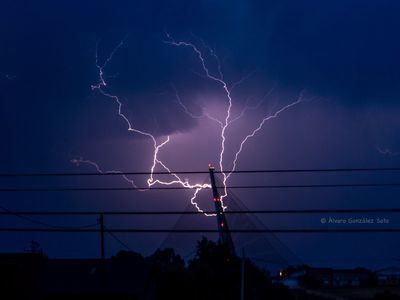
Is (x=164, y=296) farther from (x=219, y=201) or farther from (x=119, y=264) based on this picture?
(x=219, y=201)

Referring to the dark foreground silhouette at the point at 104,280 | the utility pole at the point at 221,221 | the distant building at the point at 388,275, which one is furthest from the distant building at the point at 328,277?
the dark foreground silhouette at the point at 104,280

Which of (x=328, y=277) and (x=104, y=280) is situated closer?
(x=104, y=280)

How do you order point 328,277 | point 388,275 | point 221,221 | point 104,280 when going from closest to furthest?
1. point 104,280
2. point 221,221
3. point 388,275
4. point 328,277

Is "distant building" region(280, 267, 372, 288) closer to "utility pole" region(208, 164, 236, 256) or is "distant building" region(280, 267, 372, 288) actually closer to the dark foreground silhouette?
"utility pole" region(208, 164, 236, 256)

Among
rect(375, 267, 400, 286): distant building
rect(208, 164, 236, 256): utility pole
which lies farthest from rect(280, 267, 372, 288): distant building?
rect(208, 164, 236, 256): utility pole

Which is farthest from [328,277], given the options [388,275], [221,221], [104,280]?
[104,280]

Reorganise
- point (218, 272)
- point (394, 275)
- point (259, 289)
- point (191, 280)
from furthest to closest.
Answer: point (394, 275) < point (259, 289) < point (218, 272) < point (191, 280)

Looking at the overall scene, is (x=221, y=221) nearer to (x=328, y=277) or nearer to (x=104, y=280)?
(x=104, y=280)

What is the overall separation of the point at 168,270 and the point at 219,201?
756 cm

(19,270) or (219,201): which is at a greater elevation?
(219,201)

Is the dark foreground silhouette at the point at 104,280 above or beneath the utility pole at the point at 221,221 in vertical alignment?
beneath

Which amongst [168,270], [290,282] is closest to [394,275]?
[290,282]

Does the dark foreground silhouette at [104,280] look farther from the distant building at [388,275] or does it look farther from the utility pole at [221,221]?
the distant building at [388,275]

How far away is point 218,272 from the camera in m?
36.6
